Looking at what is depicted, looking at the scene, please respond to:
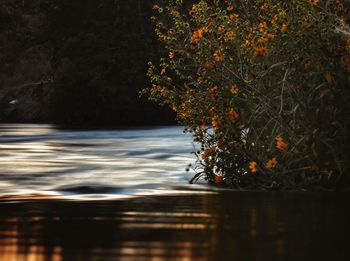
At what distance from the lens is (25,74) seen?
55625mm

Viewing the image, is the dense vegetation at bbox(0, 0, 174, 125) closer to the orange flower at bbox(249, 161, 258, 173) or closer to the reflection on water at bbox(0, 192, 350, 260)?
the orange flower at bbox(249, 161, 258, 173)

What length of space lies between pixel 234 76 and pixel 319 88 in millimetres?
1089

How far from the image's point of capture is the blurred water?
39.3ft

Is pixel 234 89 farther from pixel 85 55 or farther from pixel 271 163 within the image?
pixel 85 55

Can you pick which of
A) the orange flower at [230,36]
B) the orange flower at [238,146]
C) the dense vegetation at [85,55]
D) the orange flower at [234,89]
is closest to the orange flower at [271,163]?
the orange flower at [238,146]

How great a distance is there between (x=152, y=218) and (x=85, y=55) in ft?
115

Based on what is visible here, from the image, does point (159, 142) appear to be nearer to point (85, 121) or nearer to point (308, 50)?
point (308, 50)

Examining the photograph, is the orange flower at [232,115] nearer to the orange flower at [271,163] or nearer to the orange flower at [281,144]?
the orange flower at [271,163]

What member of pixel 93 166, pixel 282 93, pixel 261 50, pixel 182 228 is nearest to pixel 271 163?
pixel 282 93

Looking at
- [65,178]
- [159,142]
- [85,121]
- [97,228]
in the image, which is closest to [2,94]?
[85,121]

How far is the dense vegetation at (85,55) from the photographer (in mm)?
41719

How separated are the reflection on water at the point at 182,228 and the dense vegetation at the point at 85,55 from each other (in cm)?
3071

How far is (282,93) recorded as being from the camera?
36.5ft

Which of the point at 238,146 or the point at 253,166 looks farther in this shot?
the point at 238,146
